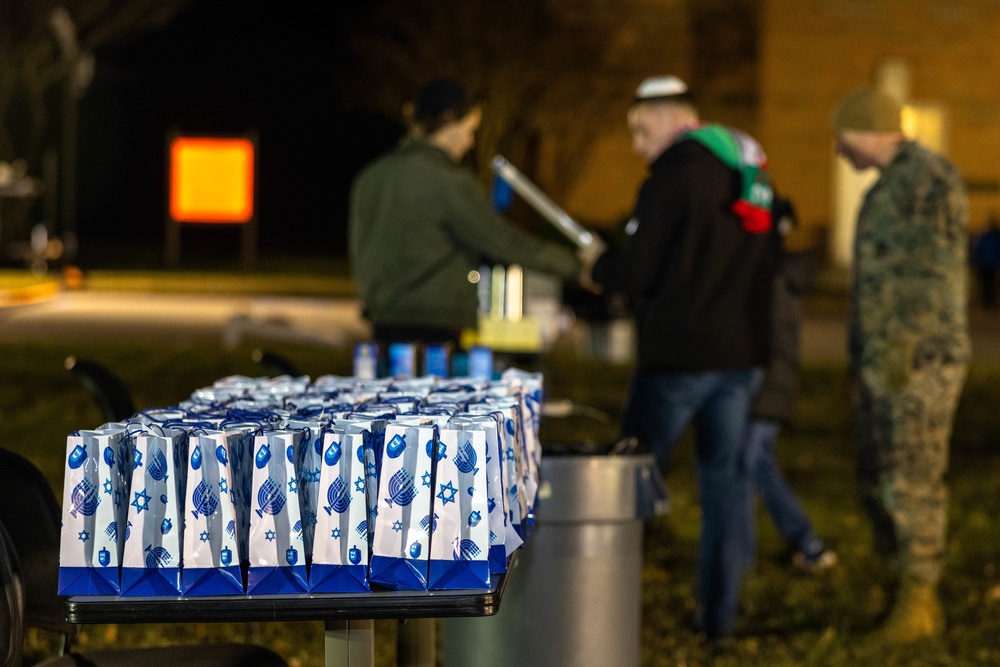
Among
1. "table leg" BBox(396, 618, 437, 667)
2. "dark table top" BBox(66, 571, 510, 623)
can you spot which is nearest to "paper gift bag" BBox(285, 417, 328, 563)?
"dark table top" BBox(66, 571, 510, 623)

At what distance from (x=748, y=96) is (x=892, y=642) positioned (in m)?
24.4

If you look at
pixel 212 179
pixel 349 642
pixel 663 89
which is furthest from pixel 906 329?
pixel 212 179

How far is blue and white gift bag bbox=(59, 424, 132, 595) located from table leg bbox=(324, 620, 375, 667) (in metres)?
0.59

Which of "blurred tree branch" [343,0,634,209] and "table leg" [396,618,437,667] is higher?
"blurred tree branch" [343,0,634,209]

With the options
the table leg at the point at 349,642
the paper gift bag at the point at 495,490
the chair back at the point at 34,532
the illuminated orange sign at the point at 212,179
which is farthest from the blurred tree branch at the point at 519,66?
the paper gift bag at the point at 495,490

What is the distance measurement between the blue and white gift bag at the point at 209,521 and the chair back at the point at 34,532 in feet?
2.65

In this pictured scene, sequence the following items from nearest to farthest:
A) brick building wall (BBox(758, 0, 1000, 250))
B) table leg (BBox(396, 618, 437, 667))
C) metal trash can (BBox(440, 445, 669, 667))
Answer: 1. table leg (BBox(396, 618, 437, 667))
2. metal trash can (BBox(440, 445, 669, 667))
3. brick building wall (BBox(758, 0, 1000, 250))

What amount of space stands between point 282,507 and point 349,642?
511mm

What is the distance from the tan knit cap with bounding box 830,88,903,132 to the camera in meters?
6.07

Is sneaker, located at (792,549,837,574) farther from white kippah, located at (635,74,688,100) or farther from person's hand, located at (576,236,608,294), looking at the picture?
white kippah, located at (635,74,688,100)

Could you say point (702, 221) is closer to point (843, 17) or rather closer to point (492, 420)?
point (492, 420)

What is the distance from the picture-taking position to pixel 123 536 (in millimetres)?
3283

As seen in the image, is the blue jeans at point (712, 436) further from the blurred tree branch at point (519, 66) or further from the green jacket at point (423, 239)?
the blurred tree branch at point (519, 66)

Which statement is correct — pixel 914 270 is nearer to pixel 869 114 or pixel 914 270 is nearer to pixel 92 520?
pixel 869 114
